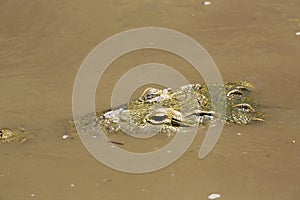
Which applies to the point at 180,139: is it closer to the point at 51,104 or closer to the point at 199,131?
the point at 199,131

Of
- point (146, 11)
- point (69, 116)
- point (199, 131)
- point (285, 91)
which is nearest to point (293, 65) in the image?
point (285, 91)

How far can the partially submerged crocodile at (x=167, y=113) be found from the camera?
5.12 metres

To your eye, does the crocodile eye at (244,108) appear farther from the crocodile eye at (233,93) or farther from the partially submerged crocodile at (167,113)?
the crocodile eye at (233,93)

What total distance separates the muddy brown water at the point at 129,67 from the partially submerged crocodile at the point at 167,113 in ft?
0.43

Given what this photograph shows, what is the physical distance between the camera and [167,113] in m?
5.12

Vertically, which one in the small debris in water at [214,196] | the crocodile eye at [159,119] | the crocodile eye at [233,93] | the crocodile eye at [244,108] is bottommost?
the small debris in water at [214,196]

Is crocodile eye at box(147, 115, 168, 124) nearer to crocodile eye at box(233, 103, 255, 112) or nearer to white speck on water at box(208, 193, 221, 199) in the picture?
crocodile eye at box(233, 103, 255, 112)

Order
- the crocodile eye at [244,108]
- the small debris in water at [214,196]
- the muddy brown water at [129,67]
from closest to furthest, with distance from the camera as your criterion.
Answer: the small debris in water at [214,196] < the muddy brown water at [129,67] < the crocodile eye at [244,108]

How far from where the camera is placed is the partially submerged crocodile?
16.8 feet

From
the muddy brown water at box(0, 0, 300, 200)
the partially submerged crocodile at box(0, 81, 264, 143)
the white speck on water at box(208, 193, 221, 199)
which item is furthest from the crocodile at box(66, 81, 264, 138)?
the white speck on water at box(208, 193, 221, 199)

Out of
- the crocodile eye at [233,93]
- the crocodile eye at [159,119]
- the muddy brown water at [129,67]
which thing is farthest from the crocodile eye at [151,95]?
the crocodile eye at [233,93]

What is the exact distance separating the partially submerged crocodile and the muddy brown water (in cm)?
13

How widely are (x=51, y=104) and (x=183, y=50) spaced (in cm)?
188

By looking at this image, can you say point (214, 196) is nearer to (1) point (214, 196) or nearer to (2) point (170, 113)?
(1) point (214, 196)
